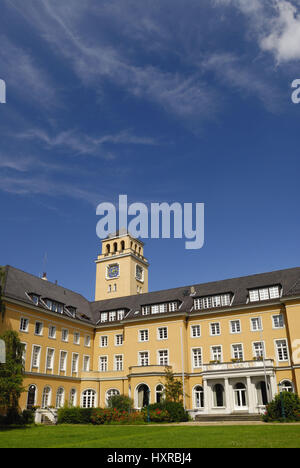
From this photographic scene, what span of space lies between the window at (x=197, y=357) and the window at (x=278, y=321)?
8600mm

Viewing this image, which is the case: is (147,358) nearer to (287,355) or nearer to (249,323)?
(249,323)

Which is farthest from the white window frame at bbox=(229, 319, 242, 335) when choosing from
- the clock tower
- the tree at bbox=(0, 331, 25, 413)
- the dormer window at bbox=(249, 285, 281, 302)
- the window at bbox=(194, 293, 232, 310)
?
the clock tower

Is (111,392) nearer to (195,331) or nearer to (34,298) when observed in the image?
(195,331)

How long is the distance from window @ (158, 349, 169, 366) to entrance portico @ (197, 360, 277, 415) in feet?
17.6

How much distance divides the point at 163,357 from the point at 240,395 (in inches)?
378

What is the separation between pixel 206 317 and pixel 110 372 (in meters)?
12.8

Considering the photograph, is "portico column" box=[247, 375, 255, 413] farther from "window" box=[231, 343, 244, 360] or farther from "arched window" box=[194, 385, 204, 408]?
"arched window" box=[194, 385, 204, 408]

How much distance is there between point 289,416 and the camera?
31.1 m

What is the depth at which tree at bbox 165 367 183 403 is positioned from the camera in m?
40.2
